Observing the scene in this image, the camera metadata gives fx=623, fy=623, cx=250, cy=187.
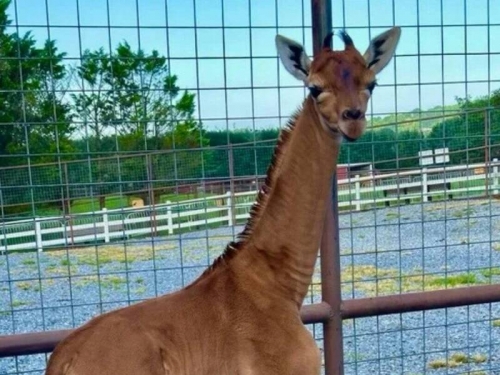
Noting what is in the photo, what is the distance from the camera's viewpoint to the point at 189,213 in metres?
3.89

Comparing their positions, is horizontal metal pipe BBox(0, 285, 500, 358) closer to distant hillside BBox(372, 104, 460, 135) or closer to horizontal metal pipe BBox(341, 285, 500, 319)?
horizontal metal pipe BBox(341, 285, 500, 319)

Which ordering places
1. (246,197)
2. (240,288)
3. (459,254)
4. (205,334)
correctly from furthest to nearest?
(459,254)
(246,197)
(240,288)
(205,334)

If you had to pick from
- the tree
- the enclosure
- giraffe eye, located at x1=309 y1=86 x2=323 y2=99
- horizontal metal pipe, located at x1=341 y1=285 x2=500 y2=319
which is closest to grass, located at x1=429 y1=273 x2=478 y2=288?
the enclosure

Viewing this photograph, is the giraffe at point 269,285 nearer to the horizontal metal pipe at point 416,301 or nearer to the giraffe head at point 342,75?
the giraffe head at point 342,75

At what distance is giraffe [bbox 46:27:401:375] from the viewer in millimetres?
2150

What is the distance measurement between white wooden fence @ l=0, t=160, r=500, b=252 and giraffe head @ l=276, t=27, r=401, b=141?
1.14 meters

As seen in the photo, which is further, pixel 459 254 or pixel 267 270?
pixel 459 254

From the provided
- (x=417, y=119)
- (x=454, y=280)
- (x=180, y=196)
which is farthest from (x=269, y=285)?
(x=454, y=280)

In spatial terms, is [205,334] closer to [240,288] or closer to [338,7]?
[240,288]

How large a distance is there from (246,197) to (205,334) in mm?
1443

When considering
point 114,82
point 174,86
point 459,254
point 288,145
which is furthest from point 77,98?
point 459,254

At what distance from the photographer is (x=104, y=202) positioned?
3.37 metres

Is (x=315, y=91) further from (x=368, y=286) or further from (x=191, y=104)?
(x=368, y=286)

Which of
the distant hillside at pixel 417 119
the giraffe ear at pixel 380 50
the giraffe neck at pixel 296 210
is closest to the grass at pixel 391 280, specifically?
the distant hillside at pixel 417 119
